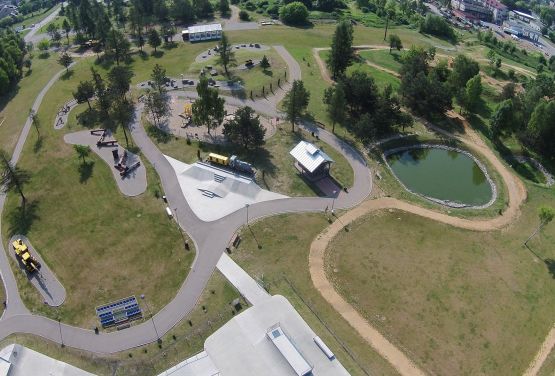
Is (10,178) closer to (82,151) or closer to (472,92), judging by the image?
(82,151)

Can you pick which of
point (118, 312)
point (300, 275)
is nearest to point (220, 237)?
point (300, 275)

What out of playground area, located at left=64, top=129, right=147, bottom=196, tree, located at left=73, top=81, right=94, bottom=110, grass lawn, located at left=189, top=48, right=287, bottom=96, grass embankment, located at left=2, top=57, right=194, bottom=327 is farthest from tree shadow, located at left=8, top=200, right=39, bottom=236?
grass lawn, located at left=189, top=48, right=287, bottom=96


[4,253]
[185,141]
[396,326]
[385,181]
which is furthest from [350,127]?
[4,253]

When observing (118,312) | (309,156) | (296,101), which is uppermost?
(296,101)

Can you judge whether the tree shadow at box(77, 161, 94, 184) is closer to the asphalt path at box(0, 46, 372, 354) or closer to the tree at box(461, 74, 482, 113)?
the asphalt path at box(0, 46, 372, 354)

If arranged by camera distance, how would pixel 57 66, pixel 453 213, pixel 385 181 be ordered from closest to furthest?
pixel 453 213 < pixel 385 181 < pixel 57 66

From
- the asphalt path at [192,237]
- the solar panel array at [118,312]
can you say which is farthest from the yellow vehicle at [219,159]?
the solar panel array at [118,312]

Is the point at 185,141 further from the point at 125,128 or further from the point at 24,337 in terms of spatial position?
the point at 24,337
